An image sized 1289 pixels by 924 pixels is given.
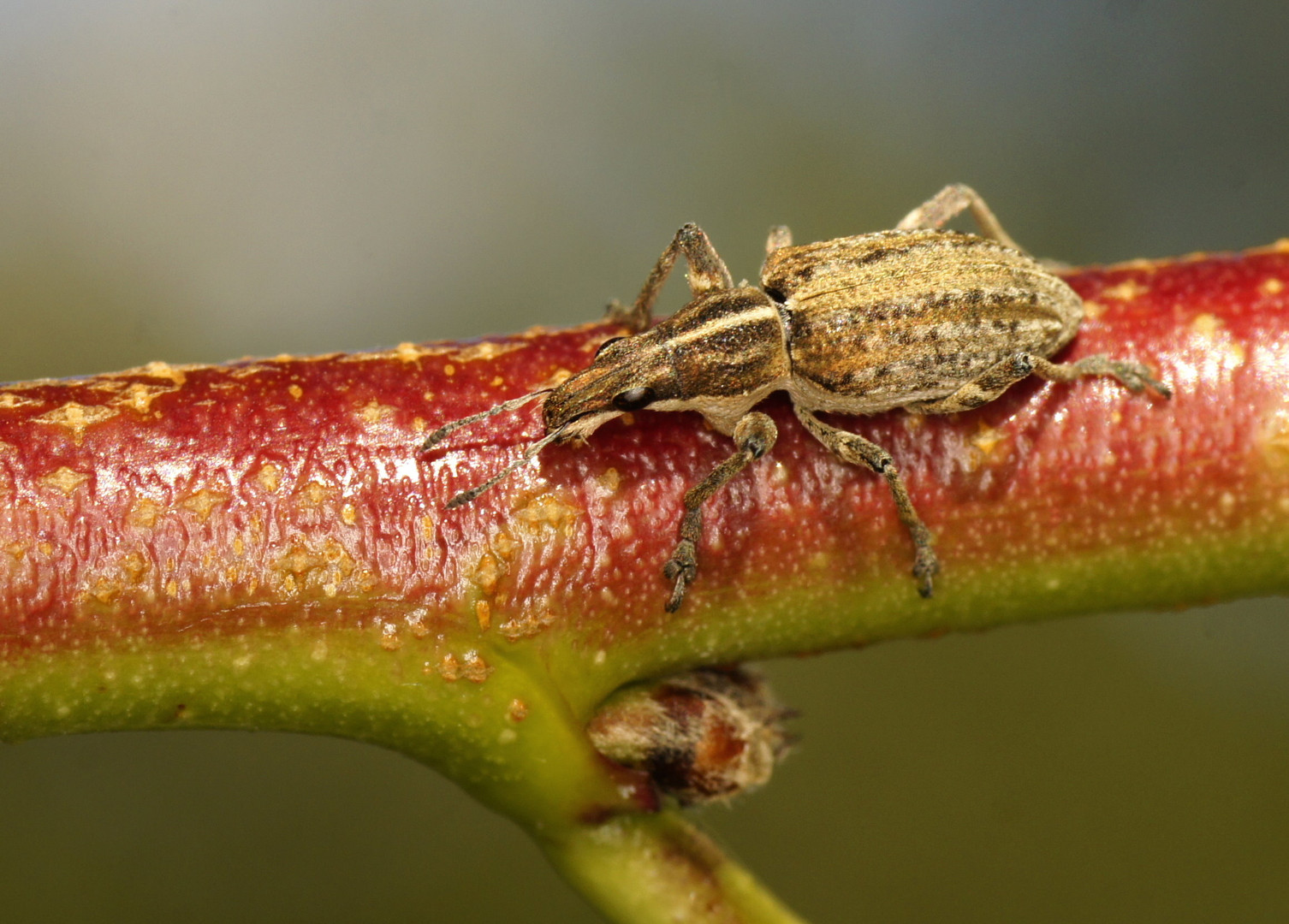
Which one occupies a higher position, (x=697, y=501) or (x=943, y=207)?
(x=943, y=207)

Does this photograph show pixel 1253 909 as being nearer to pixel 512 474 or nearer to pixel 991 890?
pixel 991 890

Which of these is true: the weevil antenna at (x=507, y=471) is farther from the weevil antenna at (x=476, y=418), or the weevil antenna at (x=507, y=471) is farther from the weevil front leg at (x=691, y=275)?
the weevil front leg at (x=691, y=275)

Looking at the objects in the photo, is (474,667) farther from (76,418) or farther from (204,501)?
(76,418)

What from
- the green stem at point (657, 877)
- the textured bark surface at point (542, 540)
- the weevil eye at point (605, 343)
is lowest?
the green stem at point (657, 877)

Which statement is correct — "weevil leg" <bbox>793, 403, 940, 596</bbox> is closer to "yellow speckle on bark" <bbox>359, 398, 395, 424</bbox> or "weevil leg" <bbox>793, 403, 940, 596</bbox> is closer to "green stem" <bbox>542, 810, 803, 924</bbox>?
"green stem" <bbox>542, 810, 803, 924</bbox>

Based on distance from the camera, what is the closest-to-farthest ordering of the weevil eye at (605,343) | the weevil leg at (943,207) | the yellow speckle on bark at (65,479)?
the yellow speckle on bark at (65,479) < the weevil eye at (605,343) < the weevil leg at (943,207)

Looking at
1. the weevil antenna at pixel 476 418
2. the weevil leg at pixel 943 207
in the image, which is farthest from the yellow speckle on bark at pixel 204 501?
the weevil leg at pixel 943 207

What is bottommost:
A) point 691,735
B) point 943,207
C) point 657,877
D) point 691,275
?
point 657,877

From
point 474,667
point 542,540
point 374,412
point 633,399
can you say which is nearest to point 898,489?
point 633,399

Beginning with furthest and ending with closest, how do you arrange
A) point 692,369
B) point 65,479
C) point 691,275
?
point 691,275 → point 692,369 → point 65,479
